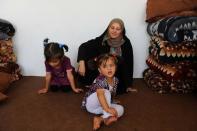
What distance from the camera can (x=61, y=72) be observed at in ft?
7.97

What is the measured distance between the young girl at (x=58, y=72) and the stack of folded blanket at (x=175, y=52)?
0.72 meters

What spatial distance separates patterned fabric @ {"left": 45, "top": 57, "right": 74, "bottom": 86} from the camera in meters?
2.39

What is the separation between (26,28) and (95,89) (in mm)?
1233

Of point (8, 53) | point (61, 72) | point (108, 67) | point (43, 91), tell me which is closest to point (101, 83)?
point (108, 67)

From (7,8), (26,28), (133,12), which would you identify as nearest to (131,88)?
(133,12)

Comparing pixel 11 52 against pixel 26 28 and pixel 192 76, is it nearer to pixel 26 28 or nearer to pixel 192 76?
pixel 26 28

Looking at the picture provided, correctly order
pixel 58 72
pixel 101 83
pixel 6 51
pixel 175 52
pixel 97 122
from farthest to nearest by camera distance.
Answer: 1. pixel 6 51
2. pixel 58 72
3. pixel 175 52
4. pixel 101 83
5. pixel 97 122

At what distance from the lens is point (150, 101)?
2232 mm

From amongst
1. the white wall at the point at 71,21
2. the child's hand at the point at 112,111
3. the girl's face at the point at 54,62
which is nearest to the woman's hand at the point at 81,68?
the girl's face at the point at 54,62

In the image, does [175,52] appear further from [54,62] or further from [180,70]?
[54,62]

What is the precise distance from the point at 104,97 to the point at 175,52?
800mm

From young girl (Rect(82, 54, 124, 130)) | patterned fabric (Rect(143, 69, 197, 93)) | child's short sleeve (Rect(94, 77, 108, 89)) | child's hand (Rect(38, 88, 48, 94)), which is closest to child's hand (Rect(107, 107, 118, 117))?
young girl (Rect(82, 54, 124, 130))

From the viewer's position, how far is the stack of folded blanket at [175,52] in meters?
2.18

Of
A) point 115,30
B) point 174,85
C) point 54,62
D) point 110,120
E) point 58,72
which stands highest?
point 115,30
